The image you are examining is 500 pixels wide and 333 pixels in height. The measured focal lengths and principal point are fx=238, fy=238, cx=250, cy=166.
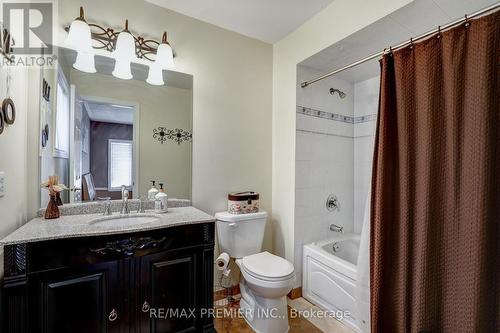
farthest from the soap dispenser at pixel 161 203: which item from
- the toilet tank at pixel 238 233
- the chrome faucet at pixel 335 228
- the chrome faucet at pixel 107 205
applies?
the chrome faucet at pixel 335 228

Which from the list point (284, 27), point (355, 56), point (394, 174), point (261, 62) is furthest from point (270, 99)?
point (394, 174)

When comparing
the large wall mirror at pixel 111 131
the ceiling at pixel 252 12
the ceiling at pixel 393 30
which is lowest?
the large wall mirror at pixel 111 131

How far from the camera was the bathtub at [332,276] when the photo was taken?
1.77 m

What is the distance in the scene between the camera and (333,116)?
2461 millimetres

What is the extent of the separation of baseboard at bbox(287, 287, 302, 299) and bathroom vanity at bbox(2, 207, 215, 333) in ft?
2.84

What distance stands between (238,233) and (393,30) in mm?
1875

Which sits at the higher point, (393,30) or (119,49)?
(393,30)

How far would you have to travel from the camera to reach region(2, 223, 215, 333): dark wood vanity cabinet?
1084 millimetres

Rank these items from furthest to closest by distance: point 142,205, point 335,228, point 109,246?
point 335,228, point 142,205, point 109,246

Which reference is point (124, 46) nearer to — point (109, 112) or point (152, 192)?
point (109, 112)

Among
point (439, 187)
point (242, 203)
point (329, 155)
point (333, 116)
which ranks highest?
point (333, 116)

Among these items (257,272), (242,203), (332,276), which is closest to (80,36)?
(242,203)

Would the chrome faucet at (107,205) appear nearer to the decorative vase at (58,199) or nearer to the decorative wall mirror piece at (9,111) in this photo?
the decorative vase at (58,199)

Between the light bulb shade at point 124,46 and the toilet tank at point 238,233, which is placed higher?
the light bulb shade at point 124,46
